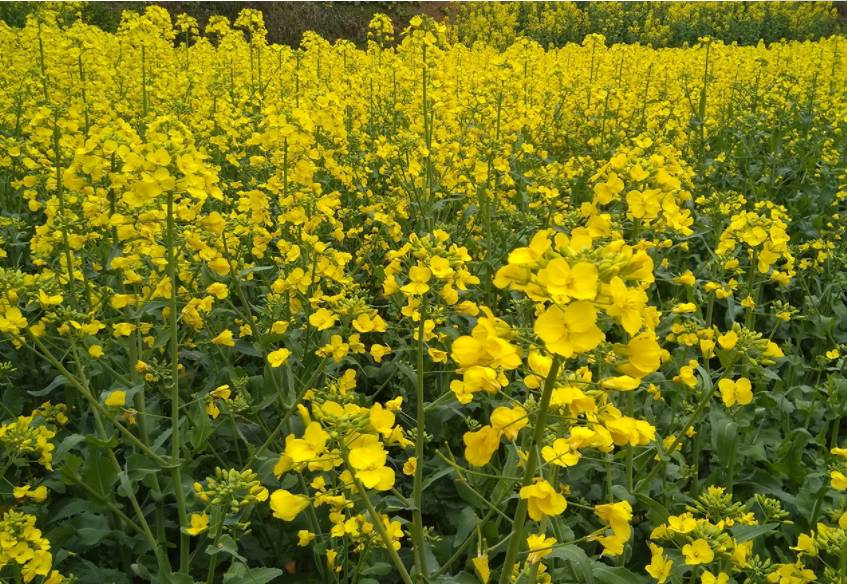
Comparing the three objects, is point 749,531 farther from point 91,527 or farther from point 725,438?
point 91,527

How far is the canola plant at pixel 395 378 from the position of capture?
1.44m

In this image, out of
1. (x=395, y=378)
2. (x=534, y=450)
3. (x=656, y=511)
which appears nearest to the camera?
(x=534, y=450)

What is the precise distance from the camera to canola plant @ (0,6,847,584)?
4.71 ft

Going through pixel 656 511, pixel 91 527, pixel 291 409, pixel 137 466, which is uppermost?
pixel 291 409

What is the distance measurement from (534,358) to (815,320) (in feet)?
11.8

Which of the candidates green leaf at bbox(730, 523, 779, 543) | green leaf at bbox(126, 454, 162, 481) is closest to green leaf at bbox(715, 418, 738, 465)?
green leaf at bbox(730, 523, 779, 543)

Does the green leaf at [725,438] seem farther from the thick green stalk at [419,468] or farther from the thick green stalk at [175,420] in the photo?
the thick green stalk at [175,420]

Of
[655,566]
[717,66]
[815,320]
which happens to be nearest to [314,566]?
[655,566]

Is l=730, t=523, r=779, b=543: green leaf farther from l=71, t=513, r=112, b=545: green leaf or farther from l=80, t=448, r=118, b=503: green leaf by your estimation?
l=71, t=513, r=112, b=545: green leaf

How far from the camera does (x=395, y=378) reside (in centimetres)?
369

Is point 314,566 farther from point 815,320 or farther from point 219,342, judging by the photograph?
point 815,320

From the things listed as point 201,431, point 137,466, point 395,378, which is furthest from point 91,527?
point 395,378

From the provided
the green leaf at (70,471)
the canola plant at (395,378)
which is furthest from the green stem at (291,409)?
the green leaf at (70,471)

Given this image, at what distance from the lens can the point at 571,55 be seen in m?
12.2
